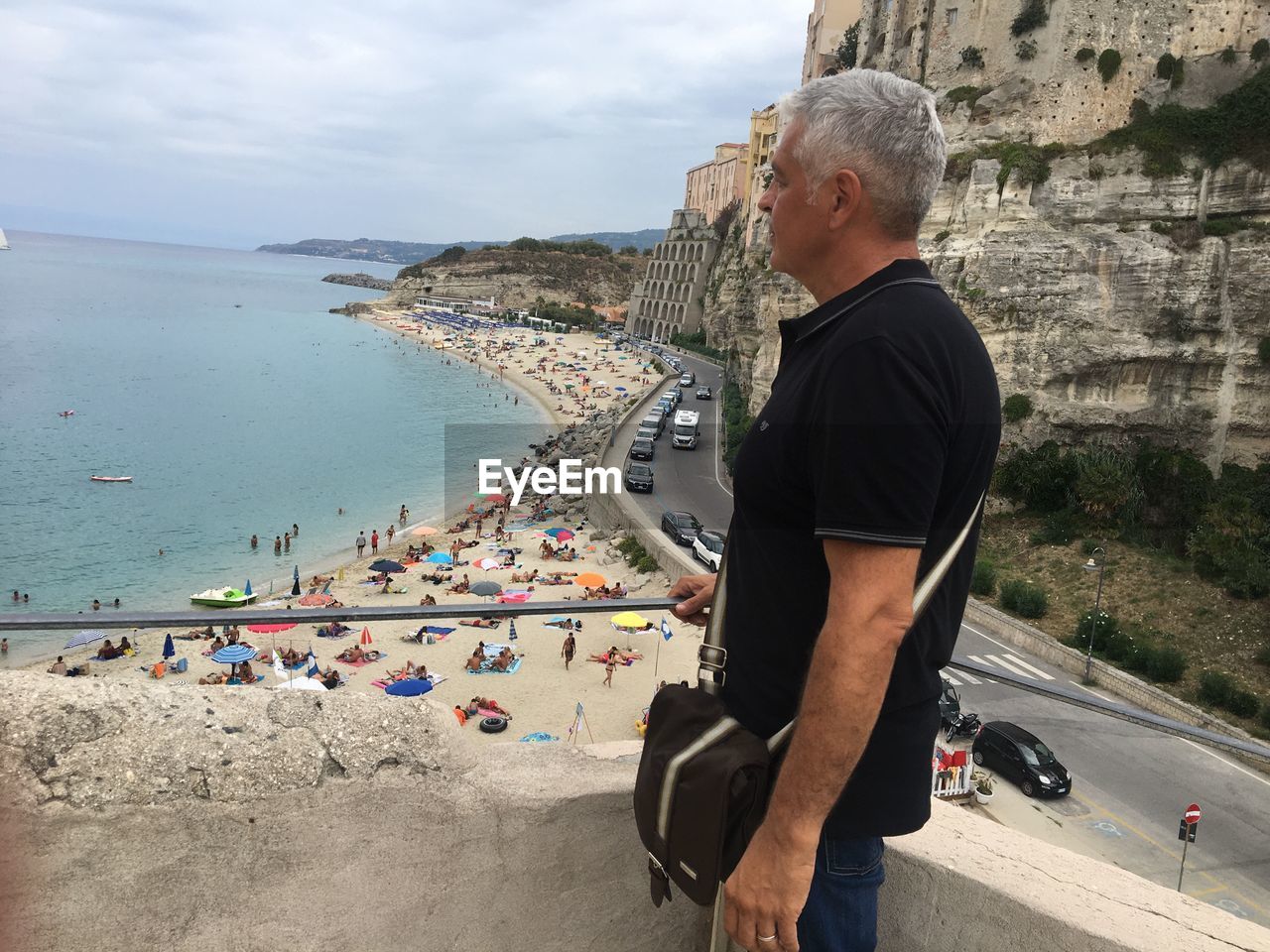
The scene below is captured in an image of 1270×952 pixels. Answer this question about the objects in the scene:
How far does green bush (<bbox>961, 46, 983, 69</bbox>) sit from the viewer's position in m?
25.9

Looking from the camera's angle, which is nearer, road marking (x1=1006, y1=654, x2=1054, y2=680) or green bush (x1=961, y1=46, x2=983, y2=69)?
road marking (x1=1006, y1=654, x2=1054, y2=680)

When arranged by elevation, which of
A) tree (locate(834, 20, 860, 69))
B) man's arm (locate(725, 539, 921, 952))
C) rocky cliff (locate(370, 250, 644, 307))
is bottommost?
man's arm (locate(725, 539, 921, 952))

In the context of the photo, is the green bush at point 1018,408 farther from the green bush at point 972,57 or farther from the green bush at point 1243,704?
the green bush at point 972,57

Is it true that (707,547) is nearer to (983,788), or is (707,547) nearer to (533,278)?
(983,788)

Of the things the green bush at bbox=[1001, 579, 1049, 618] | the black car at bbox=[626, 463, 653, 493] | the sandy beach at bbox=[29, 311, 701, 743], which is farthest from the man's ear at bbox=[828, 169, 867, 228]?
the black car at bbox=[626, 463, 653, 493]

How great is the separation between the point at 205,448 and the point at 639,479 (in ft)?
76.1

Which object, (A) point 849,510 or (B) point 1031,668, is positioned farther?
(B) point 1031,668

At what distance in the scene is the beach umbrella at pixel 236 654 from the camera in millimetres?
13184

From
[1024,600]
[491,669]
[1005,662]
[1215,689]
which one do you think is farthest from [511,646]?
[1215,689]

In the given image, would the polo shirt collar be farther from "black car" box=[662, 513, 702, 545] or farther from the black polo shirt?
"black car" box=[662, 513, 702, 545]

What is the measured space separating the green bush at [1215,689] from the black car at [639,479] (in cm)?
1600

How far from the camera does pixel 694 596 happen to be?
2125 mm

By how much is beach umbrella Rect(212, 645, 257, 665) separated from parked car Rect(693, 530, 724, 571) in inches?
360

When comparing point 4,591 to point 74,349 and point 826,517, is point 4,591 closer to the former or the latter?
point 826,517
